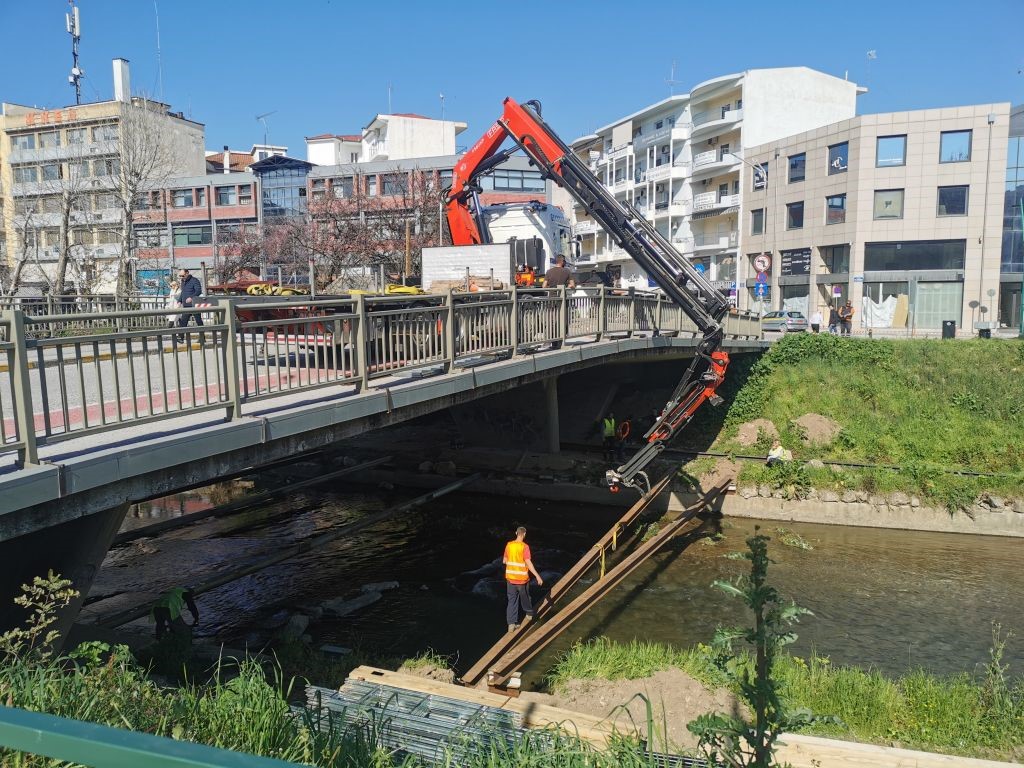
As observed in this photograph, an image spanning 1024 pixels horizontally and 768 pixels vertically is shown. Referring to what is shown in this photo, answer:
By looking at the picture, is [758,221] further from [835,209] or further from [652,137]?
[652,137]

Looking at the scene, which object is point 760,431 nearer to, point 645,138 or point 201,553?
point 201,553

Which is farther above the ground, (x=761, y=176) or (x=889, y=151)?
(x=761, y=176)

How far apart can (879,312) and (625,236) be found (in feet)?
88.8

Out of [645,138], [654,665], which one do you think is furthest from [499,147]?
[645,138]

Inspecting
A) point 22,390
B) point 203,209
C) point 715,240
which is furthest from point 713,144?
point 22,390

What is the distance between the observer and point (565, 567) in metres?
14.7

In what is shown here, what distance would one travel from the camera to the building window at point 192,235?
184 ft

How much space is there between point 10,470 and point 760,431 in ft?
63.5

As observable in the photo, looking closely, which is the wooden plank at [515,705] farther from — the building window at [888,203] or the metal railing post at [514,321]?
the building window at [888,203]

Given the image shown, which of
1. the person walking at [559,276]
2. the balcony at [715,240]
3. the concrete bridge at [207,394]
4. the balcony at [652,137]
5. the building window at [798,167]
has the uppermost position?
the balcony at [652,137]

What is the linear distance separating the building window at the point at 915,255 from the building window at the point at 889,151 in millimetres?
4098

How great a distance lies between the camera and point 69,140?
48.6m

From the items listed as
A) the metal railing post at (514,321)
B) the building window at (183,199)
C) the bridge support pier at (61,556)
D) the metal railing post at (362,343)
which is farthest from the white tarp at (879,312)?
the building window at (183,199)

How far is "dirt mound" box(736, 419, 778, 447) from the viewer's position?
2080 cm
